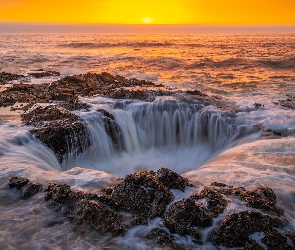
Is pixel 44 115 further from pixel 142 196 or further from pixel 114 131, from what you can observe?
pixel 142 196

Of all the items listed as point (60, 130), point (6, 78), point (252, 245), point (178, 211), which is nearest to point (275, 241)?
point (252, 245)

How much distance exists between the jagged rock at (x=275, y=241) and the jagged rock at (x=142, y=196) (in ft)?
4.78

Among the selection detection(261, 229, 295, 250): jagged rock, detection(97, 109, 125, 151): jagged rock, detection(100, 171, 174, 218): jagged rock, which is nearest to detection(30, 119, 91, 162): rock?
detection(97, 109, 125, 151): jagged rock

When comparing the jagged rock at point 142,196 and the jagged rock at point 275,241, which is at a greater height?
the jagged rock at point 142,196

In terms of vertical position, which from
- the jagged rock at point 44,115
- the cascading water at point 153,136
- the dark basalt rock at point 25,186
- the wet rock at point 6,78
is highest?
the wet rock at point 6,78

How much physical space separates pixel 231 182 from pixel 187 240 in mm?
2224

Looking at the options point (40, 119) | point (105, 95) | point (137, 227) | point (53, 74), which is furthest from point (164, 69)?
point (137, 227)

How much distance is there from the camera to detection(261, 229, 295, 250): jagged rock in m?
3.98

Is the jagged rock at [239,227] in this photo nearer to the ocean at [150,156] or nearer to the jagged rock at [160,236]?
the ocean at [150,156]

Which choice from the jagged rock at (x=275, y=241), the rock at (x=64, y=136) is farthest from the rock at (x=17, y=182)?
the jagged rock at (x=275, y=241)

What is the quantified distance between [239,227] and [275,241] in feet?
1.52

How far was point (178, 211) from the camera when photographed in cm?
446

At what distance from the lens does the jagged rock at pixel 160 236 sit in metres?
4.17

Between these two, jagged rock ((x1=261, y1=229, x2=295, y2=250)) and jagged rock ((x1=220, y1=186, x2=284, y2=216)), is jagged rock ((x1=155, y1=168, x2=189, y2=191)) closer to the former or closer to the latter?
jagged rock ((x1=220, y1=186, x2=284, y2=216))
